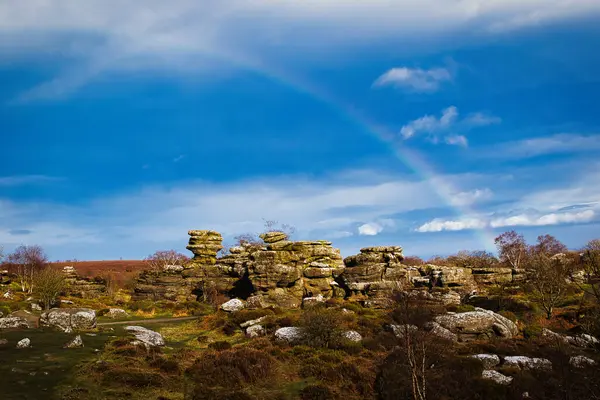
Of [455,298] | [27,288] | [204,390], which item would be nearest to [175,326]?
[204,390]

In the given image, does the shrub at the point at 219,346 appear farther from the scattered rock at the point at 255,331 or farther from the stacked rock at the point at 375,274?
the stacked rock at the point at 375,274

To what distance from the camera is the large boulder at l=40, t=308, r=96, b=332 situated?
32219 millimetres

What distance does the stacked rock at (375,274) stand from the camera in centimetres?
5159

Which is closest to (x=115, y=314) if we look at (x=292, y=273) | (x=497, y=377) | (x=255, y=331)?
(x=255, y=331)

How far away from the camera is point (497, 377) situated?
75.3 ft

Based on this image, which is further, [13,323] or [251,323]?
[251,323]

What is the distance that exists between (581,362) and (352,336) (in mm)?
15299

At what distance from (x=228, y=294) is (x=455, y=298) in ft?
109

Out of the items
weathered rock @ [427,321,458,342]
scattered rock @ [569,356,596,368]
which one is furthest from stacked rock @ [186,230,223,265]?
scattered rock @ [569,356,596,368]

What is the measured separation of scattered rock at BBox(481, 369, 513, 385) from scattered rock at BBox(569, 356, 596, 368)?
147 inches

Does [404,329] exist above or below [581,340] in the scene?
above

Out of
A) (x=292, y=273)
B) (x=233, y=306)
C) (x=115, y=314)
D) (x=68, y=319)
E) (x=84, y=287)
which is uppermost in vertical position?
(x=292, y=273)

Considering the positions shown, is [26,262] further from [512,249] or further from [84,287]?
[512,249]

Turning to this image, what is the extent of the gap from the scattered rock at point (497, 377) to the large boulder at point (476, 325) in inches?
378
